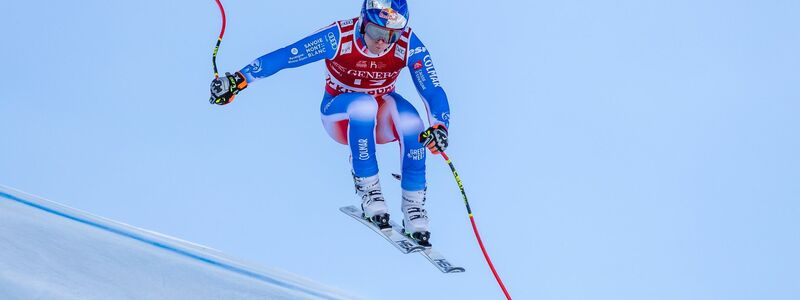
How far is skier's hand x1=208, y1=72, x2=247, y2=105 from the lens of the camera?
16.6ft

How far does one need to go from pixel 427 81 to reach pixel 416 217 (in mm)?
858

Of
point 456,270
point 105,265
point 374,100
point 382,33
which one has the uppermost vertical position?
point 382,33

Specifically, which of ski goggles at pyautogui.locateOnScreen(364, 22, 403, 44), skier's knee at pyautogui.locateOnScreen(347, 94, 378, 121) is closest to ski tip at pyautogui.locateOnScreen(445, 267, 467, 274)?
skier's knee at pyautogui.locateOnScreen(347, 94, 378, 121)

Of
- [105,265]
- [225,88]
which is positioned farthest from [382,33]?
[105,265]

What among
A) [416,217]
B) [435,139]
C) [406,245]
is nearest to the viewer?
[435,139]

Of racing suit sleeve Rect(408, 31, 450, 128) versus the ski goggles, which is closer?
the ski goggles

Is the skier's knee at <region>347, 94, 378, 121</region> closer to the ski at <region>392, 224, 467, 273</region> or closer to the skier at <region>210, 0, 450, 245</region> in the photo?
the skier at <region>210, 0, 450, 245</region>

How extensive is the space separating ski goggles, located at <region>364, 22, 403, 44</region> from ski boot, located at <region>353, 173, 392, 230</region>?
895mm

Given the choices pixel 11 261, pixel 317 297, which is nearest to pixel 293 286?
pixel 317 297

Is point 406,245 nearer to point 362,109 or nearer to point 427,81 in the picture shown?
point 362,109

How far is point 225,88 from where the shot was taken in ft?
16.7

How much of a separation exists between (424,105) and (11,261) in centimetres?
282

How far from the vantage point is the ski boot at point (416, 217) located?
18.2 ft

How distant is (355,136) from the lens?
5484 mm
